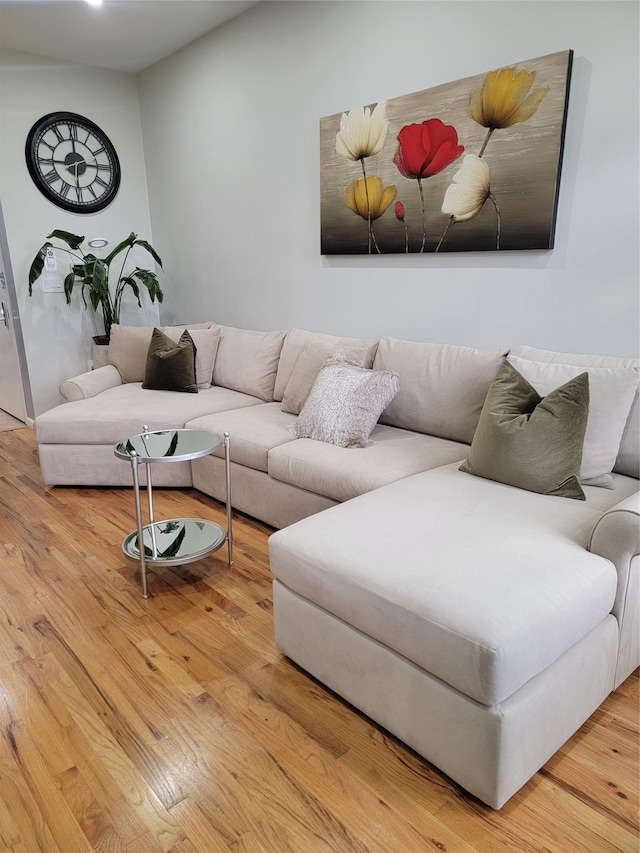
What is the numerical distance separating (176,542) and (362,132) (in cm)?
228

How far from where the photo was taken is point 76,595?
7.38 ft

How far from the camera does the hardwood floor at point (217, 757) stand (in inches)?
50.8

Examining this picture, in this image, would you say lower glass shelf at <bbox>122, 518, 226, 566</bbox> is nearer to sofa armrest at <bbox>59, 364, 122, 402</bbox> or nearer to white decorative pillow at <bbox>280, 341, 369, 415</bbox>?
white decorative pillow at <bbox>280, 341, 369, 415</bbox>

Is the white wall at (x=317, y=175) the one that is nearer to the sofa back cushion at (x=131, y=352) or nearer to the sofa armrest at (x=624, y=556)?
the sofa back cushion at (x=131, y=352)

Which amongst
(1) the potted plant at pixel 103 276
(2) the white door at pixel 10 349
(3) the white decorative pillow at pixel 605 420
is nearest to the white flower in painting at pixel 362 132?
(3) the white decorative pillow at pixel 605 420

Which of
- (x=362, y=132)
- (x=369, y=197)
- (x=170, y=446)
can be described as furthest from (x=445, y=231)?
(x=170, y=446)

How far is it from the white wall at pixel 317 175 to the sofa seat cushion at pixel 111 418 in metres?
0.93

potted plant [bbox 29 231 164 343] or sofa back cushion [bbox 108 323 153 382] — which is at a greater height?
potted plant [bbox 29 231 164 343]

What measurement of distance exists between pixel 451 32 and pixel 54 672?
303 centimetres

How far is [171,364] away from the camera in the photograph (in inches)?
141

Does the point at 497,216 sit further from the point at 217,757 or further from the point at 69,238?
the point at 69,238

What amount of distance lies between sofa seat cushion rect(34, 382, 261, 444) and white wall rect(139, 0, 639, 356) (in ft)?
3.05

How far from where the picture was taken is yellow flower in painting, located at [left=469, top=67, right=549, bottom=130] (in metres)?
2.32

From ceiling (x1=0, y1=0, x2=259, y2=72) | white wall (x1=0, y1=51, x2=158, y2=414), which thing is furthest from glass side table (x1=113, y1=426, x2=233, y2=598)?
ceiling (x1=0, y1=0, x2=259, y2=72)
